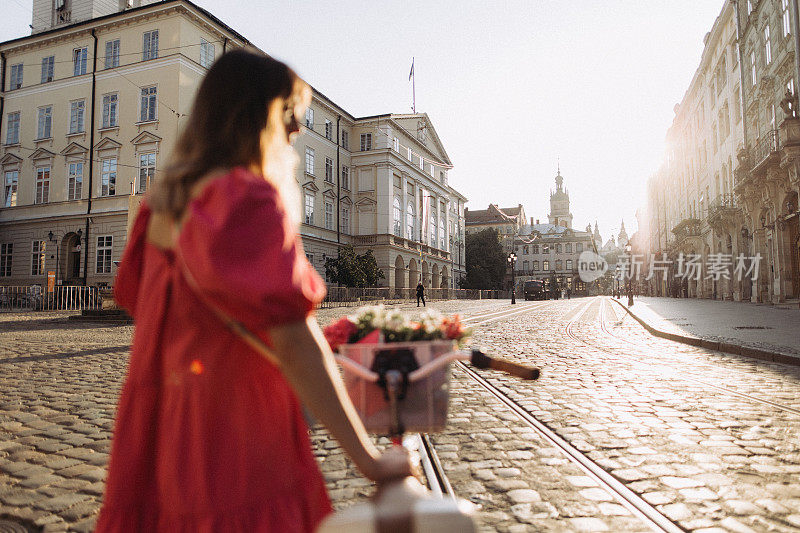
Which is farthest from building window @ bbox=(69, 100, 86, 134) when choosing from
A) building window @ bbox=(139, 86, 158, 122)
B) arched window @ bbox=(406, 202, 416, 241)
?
arched window @ bbox=(406, 202, 416, 241)

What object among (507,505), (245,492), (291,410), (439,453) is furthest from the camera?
(439,453)

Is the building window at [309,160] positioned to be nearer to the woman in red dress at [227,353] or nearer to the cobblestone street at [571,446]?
the cobblestone street at [571,446]

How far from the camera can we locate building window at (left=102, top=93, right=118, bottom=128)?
105ft

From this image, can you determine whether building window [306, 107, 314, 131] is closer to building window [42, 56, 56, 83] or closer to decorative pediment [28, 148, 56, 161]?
building window [42, 56, 56, 83]

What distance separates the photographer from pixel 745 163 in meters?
26.0

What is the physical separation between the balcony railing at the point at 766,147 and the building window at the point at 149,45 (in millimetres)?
30279

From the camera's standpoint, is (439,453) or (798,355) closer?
(439,453)

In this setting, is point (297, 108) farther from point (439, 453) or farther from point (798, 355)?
point (798, 355)

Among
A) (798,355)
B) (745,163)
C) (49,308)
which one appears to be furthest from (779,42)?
(49,308)

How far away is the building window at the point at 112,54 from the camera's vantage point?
31.8 meters

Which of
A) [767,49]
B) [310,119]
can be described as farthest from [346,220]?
[767,49]

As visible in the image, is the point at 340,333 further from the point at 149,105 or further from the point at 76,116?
the point at 76,116

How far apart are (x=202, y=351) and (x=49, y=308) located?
27044 millimetres

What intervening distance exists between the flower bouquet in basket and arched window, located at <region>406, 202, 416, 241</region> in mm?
49388
